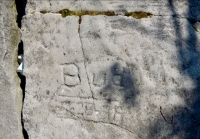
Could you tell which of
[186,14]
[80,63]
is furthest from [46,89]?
[186,14]

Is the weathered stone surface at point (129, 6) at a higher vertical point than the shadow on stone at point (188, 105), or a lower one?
higher

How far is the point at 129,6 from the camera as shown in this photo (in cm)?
164

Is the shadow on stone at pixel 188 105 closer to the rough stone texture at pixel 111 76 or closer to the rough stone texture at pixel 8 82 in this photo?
the rough stone texture at pixel 111 76

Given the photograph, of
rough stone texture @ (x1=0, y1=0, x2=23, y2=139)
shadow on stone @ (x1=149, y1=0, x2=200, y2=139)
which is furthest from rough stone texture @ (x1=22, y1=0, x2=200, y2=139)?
rough stone texture @ (x1=0, y1=0, x2=23, y2=139)

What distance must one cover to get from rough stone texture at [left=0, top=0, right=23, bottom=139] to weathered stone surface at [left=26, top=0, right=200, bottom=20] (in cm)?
17

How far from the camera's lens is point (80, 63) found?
1644mm

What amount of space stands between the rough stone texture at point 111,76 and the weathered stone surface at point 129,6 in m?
0.01

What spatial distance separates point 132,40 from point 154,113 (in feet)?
1.38

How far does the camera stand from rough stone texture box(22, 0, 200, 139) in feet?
5.07

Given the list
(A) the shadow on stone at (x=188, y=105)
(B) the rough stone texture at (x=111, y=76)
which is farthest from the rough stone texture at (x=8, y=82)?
(A) the shadow on stone at (x=188, y=105)

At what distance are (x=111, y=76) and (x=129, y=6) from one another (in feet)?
1.36

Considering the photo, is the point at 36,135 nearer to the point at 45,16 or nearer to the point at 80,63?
the point at 80,63

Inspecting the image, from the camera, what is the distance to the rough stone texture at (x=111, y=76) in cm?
155

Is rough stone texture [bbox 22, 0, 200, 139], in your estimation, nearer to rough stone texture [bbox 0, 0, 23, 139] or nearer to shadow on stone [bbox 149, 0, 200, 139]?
shadow on stone [bbox 149, 0, 200, 139]
